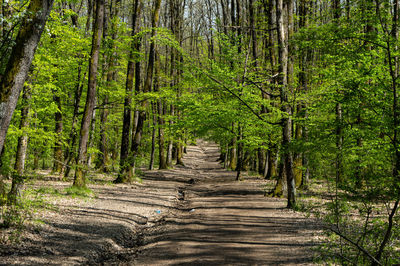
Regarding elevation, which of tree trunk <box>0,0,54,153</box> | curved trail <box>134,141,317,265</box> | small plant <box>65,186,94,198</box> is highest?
tree trunk <box>0,0,54,153</box>

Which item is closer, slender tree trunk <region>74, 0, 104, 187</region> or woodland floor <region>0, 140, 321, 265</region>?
woodland floor <region>0, 140, 321, 265</region>

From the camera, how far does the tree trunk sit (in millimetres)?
5266

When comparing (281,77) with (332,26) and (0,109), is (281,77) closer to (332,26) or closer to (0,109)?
(332,26)

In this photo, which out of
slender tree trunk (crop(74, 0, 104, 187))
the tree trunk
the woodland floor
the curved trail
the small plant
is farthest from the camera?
slender tree trunk (crop(74, 0, 104, 187))

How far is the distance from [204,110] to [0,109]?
12.4m

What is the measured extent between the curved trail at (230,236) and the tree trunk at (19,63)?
13.4 ft

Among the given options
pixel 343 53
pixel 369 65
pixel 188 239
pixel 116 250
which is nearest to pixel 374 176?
pixel 343 53

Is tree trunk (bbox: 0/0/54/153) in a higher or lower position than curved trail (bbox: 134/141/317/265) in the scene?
higher

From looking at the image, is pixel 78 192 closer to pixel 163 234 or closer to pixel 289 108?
pixel 163 234

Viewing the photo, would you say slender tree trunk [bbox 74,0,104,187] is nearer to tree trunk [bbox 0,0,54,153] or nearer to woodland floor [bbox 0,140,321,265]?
woodland floor [bbox 0,140,321,265]

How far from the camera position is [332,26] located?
884cm

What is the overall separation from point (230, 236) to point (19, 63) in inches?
250

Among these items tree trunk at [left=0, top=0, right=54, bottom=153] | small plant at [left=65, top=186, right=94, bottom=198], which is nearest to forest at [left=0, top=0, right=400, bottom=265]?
tree trunk at [left=0, top=0, right=54, bottom=153]

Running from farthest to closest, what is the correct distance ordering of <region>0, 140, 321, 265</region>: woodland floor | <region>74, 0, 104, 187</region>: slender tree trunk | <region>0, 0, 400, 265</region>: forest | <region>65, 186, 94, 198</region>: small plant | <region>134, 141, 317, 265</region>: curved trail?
<region>74, 0, 104, 187</region>: slender tree trunk, <region>65, 186, 94, 198</region>: small plant, <region>134, 141, 317, 265</region>: curved trail, <region>0, 140, 321, 265</region>: woodland floor, <region>0, 0, 400, 265</region>: forest
